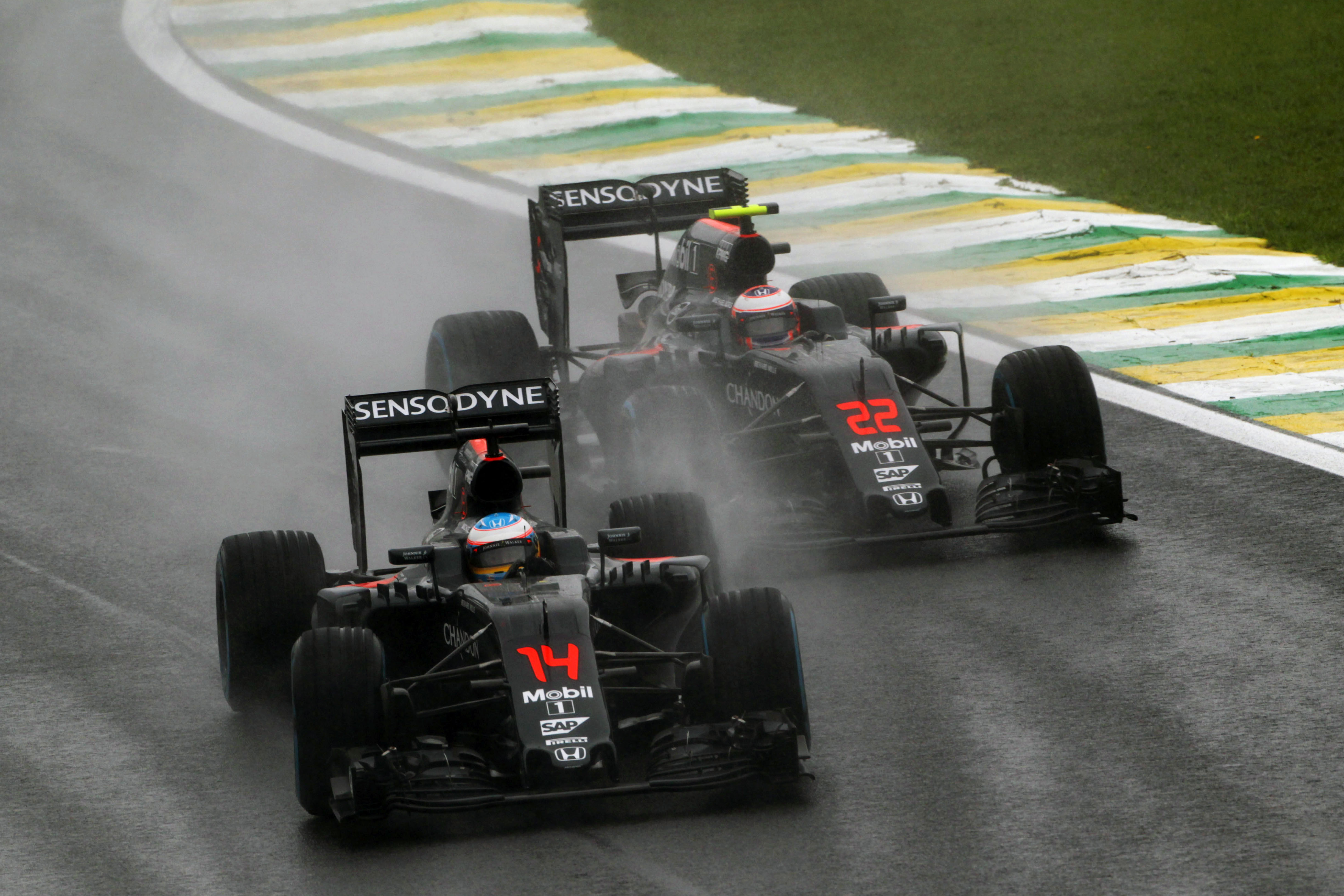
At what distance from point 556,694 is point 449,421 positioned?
2.05m

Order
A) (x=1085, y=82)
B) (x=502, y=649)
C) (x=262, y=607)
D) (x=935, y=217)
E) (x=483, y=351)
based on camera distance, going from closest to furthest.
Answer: (x=502, y=649) < (x=262, y=607) < (x=483, y=351) < (x=935, y=217) < (x=1085, y=82)

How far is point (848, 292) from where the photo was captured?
13.1 meters

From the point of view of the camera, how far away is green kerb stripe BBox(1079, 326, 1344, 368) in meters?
13.8

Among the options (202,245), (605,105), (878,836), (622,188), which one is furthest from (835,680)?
(605,105)

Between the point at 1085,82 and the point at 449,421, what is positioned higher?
the point at 1085,82

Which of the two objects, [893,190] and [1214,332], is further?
[893,190]

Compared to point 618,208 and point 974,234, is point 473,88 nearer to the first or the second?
point 974,234

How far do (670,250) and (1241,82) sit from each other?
7527 millimetres

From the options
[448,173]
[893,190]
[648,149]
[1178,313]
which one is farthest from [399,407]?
[448,173]

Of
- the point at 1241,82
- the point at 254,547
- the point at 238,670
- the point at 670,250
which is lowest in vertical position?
the point at 238,670

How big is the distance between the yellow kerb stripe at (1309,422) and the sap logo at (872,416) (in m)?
2.99

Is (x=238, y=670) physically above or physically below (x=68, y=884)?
above

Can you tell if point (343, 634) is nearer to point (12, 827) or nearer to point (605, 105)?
point (12, 827)

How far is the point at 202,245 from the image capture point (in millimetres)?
18938
